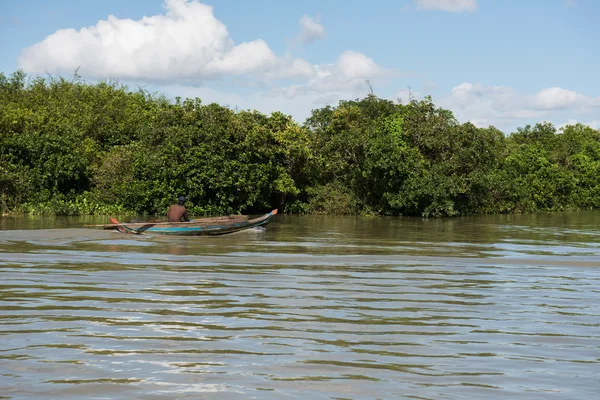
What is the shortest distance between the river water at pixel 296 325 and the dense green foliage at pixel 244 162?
17.2m

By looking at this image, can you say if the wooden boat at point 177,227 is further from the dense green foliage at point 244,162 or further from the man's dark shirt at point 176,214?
the dense green foliage at point 244,162

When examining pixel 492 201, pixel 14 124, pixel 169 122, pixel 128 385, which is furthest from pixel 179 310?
pixel 492 201

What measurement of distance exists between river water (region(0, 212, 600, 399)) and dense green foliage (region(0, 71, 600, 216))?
17.2m

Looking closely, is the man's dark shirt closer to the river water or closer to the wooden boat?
the wooden boat

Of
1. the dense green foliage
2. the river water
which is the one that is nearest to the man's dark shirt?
the river water

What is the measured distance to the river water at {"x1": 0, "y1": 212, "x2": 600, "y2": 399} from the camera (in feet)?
19.8

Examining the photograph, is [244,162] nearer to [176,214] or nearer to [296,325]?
[176,214]

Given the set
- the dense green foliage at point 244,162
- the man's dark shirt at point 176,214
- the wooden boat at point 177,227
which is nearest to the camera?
the wooden boat at point 177,227

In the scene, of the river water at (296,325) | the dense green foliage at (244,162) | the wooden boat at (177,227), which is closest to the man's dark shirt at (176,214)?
the wooden boat at (177,227)

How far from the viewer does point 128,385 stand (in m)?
5.92

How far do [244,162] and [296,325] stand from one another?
2603 cm

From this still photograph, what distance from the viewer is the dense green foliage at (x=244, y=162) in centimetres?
3338

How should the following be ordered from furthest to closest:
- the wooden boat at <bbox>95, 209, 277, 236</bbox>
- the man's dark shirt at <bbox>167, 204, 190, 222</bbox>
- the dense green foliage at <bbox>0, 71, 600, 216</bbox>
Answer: the dense green foliage at <bbox>0, 71, 600, 216</bbox>, the man's dark shirt at <bbox>167, 204, 190, 222</bbox>, the wooden boat at <bbox>95, 209, 277, 236</bbox>

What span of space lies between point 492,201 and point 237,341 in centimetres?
3460
